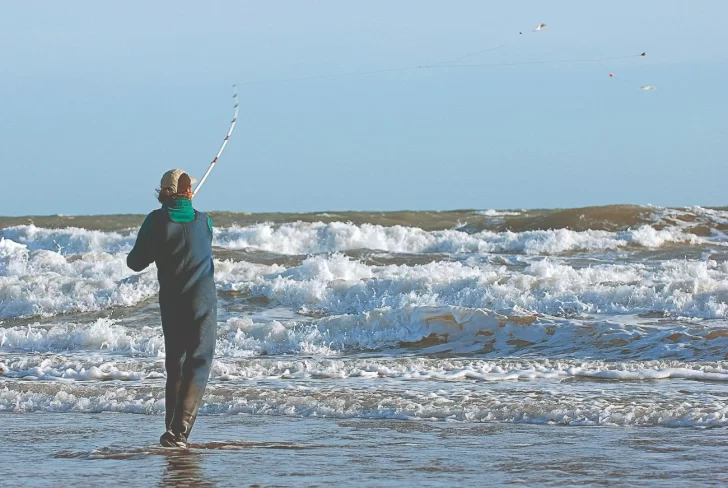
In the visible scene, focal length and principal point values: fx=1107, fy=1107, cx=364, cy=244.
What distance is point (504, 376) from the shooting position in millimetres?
9680

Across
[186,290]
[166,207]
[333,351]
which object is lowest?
[333,351]

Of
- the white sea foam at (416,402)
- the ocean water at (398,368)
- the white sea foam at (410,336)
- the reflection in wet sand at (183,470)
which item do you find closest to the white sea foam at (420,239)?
the ocean water at (398,368)

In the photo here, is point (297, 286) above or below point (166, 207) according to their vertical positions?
below

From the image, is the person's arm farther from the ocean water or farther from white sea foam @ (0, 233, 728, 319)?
white sea foam @ (0, 233, 728, 319)

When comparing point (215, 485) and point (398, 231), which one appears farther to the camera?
point (398, 231)

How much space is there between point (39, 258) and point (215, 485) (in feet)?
59.2

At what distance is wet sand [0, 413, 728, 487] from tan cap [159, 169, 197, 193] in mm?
1444

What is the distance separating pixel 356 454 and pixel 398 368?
4246mm

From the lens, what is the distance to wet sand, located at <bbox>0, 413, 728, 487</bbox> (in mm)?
5230

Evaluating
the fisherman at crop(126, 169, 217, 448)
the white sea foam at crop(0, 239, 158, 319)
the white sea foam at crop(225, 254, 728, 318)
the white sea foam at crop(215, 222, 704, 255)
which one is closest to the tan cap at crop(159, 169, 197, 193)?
the fisherman at crop(126, 169, 217, 448)

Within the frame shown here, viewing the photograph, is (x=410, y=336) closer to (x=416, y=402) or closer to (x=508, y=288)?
(x=508, y=288)

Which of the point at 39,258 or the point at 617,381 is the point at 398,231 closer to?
the point at 39,258

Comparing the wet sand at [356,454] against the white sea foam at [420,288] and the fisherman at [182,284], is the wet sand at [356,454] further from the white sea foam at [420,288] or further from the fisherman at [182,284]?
the white sea foam at [420,288]

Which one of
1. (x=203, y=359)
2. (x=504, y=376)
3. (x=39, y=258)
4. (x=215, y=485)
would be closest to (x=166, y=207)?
(x=203, y=359)
